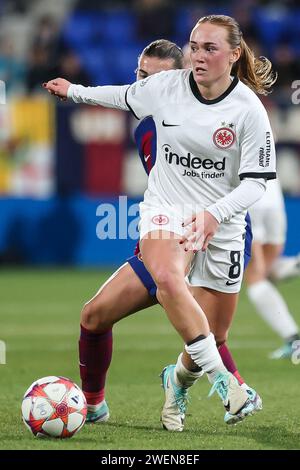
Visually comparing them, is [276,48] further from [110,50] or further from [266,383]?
[266,383]

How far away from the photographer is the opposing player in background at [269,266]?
8.77 meters

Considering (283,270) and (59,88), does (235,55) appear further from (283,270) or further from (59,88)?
(283,270)

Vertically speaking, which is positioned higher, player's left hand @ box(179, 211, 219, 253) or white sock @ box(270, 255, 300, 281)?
player's left hand @ box(179, 211, 219, 253)

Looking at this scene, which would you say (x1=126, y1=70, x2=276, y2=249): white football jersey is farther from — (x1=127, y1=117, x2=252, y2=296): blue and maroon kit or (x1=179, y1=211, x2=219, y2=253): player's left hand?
(x1=179, y1=211, x2=219, y2=253): player's left hand

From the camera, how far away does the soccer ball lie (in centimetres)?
541

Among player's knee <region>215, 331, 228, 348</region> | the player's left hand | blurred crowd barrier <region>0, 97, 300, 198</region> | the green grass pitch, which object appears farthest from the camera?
blurred crowd barrier <region>0, 97, 300, 198</region>

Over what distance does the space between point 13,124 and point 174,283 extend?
9.43 m

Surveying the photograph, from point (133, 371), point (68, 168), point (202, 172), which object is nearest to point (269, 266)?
point (133, 371)

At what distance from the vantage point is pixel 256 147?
17.9ft

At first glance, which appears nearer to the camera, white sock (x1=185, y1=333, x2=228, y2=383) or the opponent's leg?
white sock (x1=185, y1=333, x2=228, y2=383)

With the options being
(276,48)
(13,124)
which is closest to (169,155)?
(13,124)

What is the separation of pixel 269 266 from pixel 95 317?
4102 mm

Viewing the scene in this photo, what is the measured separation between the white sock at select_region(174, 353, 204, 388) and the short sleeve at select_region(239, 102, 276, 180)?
104 centimetres

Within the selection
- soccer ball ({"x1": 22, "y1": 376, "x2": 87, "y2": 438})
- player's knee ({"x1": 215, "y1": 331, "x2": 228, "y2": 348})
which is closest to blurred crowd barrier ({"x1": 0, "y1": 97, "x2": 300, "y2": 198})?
player's knee ({"x1": 215, "y1": 331, "x2": 228, "y2": 348})
